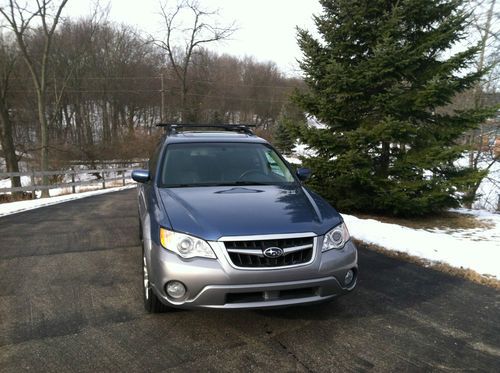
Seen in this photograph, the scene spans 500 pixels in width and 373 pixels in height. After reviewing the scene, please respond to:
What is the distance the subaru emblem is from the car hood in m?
0.14

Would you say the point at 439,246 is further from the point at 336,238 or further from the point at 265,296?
the point at 265,296

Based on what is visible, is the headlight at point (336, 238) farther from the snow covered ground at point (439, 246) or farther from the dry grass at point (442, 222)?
the dry grass at point (442, 222)

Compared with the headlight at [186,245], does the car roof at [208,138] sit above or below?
above

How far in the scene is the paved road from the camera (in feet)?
9.69

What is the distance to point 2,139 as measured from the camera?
2350 centimetres

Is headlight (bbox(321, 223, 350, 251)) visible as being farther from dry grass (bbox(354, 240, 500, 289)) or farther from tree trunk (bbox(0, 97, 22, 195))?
tree trunk (bbox(0, 97, 22, 195))

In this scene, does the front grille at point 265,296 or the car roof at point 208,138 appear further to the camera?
the car roof at point 208,138

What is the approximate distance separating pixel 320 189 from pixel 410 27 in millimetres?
4675

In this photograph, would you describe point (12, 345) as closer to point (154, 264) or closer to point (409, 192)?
point (154, 264)

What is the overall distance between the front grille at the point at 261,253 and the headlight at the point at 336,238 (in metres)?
0.23

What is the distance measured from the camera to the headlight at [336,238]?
3.32 metres

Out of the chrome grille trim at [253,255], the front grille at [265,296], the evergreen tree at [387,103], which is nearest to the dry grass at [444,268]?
the front grille at [265,296]

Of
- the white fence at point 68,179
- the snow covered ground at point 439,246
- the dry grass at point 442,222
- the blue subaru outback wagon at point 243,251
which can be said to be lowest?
the white fence at point 68,179

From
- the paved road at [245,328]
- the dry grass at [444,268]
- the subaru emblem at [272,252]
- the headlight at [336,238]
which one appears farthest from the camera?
the dry grass at [444,268]
